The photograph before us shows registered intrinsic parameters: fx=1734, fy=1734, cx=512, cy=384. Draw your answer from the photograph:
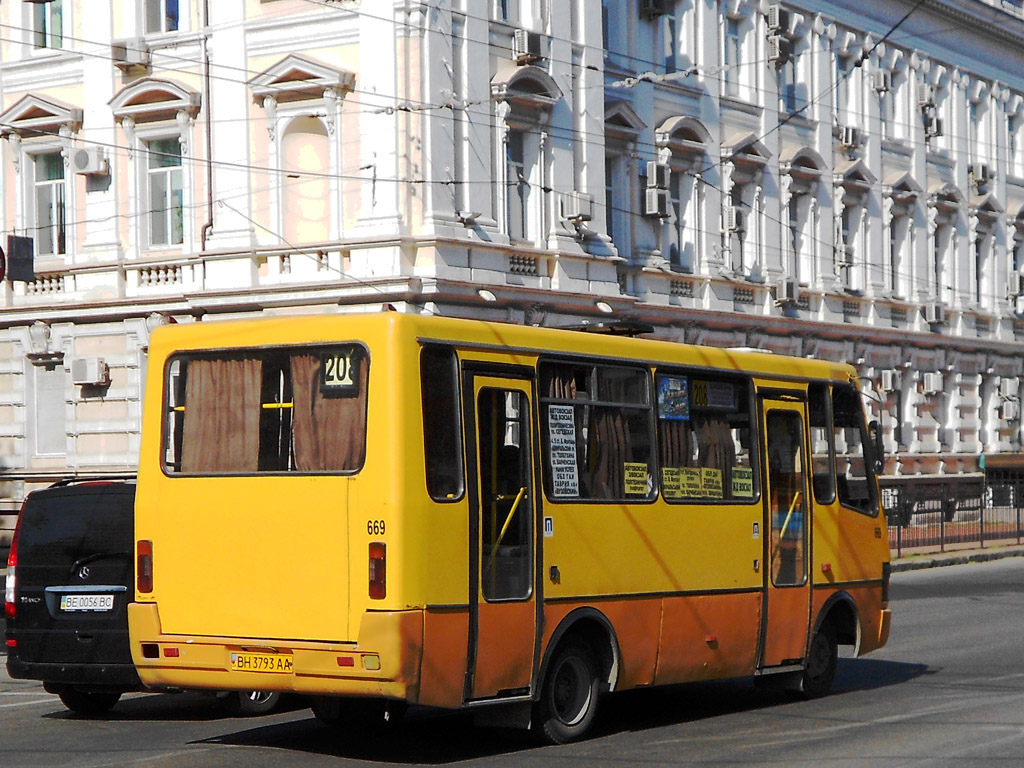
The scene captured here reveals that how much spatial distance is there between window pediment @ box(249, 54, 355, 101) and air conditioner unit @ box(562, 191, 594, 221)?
15.0 feet

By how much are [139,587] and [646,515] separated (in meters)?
3.61

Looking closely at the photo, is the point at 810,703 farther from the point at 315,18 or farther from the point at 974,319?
the point at 974,319

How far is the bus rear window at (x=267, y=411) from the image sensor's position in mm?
10781

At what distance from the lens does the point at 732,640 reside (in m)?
13.3

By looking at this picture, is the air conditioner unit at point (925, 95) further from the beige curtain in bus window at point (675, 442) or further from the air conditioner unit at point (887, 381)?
the beige curtain in bus window at point (675, 442)

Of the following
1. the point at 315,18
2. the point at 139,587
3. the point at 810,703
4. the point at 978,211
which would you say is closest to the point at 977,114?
the point at 978,211

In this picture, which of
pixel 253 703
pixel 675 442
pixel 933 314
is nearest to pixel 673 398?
pixel 675 442

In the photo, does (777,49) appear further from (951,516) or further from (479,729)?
(479,729)

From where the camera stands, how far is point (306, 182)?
29938 millimetres

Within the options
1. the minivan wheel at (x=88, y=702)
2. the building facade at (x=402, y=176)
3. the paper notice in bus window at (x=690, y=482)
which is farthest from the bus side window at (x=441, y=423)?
the building facade at (x=402, y=176)

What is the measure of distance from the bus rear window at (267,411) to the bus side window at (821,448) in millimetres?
5071

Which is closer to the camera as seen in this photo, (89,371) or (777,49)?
(89,371)

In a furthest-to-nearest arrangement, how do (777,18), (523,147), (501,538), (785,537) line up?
1. (777,18)
2. (523,147)
3. (785,537)
4. (501,538)

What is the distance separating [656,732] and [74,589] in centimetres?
438
